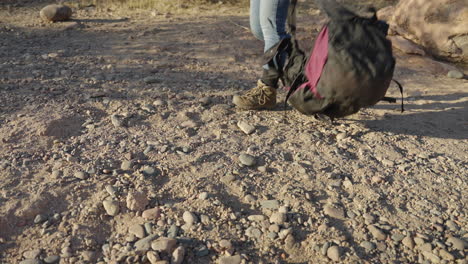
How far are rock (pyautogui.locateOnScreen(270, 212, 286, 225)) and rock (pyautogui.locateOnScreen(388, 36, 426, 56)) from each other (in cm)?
331

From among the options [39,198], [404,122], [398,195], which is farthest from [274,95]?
[39,198]

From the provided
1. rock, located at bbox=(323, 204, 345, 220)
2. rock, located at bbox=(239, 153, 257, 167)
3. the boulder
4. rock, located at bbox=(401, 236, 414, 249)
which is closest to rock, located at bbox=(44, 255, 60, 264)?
rock, located at bbox=(239, 153, 257, 167)

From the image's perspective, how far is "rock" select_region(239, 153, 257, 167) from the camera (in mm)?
2279

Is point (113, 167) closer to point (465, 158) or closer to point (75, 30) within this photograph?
point (465, 158)

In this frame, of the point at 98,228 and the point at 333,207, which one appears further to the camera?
the point at 333,207

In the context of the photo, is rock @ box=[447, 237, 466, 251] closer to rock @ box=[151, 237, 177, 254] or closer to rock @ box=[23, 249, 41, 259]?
rock @ box=[151, 237, 177, 254]

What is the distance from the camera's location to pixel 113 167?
223cm

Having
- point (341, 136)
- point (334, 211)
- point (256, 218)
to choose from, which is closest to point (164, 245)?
point (256, 218)

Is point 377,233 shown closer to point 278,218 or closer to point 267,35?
point 278,218

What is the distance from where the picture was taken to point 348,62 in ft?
6.91

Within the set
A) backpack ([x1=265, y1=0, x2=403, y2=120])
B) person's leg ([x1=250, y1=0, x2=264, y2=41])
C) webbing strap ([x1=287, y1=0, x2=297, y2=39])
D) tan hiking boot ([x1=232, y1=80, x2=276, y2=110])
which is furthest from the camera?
tan hiking boot ([x1=232, y1=80, x2=276, y2=110])

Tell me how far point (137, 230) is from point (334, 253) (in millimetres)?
865

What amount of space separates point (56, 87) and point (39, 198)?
145 cm

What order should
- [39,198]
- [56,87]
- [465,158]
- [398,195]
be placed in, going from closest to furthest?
[39,198], [398,195], [465,158], [56,87]
